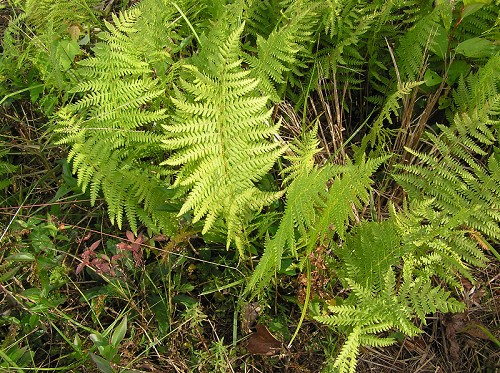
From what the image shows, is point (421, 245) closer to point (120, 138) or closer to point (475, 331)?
point (475, 331)

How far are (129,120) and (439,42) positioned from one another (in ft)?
4.08

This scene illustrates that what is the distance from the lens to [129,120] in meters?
1.75

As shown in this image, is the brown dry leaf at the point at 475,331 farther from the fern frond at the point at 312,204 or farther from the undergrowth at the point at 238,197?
the fern frond at the point at 312,204

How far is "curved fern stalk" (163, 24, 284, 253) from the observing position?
142 cm

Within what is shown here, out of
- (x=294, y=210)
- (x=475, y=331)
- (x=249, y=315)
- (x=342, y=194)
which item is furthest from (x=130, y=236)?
(x=475, y=331)

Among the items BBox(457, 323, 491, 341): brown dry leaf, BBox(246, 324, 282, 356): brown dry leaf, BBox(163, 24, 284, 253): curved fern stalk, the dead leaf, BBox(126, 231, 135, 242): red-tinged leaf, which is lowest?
BBox(246, 324, 282, 356): brown dry leaf

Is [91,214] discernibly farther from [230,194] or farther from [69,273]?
[230,194]

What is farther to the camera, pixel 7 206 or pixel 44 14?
pixel 44 14

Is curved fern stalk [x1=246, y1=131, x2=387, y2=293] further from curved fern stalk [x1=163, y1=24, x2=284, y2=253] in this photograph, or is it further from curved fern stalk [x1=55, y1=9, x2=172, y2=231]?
curved fern stalk [x1=55, y1=9, x2=172, y2=231]

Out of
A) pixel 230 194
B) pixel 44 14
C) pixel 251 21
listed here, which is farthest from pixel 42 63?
pixel 230 194

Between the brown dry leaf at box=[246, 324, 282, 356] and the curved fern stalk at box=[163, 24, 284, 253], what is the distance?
401 millimetres

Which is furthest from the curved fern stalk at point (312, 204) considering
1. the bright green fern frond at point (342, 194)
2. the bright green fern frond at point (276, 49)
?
the bright green fern frond at point (276, 49)

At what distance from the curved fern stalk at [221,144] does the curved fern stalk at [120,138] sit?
0.21 m

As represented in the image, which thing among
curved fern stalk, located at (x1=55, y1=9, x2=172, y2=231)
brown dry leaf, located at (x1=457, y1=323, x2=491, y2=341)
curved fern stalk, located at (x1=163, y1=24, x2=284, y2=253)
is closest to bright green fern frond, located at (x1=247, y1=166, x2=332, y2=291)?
curved fern stalk, located at (x1=163, y1=24, x2=284, y2=253)
